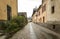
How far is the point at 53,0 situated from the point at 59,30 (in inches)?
433

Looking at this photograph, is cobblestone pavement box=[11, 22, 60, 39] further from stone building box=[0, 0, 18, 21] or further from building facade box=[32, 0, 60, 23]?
building facade box=[32, 0, 60, 23]

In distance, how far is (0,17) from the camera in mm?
12547

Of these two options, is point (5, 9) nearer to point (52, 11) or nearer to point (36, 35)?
point (36, 35)

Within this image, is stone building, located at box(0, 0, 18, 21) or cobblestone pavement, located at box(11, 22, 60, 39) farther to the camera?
stone building, located at box(0, 0, 18, 21)

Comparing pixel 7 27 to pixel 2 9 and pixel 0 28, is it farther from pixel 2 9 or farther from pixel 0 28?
pixel 2 9

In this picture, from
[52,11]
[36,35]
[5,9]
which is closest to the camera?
[36,35]

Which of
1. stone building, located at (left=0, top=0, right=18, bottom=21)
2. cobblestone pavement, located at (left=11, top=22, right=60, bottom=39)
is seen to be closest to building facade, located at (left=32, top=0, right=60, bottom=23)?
cobblestone pavement, located at (left=11, top=22, right=60, bottom=39)

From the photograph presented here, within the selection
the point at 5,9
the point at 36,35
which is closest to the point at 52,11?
the point at 5,9

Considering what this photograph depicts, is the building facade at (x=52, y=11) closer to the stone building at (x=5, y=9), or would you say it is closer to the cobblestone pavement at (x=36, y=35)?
the cobblestone pavement at (x=36, y=35)

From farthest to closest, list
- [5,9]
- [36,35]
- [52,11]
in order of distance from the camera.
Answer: [52,11]
[5,9]
[36,35]

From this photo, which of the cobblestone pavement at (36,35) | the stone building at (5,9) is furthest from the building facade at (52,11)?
the stone building at (5,9)

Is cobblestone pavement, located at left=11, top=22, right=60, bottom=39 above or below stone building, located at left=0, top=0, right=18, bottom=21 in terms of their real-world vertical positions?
below

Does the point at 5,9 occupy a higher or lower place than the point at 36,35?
higher

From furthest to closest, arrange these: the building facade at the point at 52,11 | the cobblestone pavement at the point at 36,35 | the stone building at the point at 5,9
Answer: the building facade at the point at 52,11
the stone building at the point at 5,9
the cobblestone pavement at the point at 36,35
